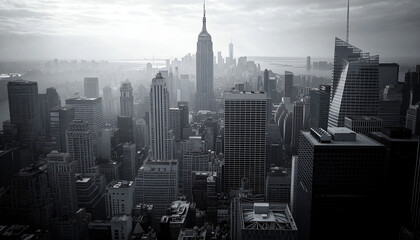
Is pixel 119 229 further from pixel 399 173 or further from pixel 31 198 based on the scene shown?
pixel 399 173

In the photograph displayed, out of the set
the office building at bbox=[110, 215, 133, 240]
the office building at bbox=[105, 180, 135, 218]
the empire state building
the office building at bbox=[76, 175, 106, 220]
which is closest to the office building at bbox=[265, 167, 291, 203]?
the office building at bbox=[105, 180, 135, 218]

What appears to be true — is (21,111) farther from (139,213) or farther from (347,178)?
(347,178)

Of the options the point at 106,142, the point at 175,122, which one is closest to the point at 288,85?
the point at 175,122

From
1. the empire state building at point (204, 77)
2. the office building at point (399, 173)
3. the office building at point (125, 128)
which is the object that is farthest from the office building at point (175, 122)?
the office building at point (399, 173)

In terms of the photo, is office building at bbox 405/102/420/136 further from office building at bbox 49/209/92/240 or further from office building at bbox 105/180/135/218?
office building at bbox 49/209/92/240

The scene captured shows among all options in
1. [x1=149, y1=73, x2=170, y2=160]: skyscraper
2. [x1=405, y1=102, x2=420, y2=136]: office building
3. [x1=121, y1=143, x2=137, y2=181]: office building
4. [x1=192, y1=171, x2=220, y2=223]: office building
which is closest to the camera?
[x1=405, y1=102, x2=420, y2=136]: office building

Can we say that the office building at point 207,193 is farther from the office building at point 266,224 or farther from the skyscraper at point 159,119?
the office building at point 266,224

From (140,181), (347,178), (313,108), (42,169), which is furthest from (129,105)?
(347,178)
